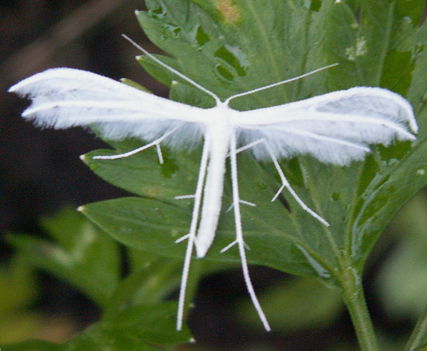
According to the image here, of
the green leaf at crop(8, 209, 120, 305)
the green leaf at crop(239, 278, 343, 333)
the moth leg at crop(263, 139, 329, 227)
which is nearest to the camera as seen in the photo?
the moth leg at crop(263, 139, 329, 227)

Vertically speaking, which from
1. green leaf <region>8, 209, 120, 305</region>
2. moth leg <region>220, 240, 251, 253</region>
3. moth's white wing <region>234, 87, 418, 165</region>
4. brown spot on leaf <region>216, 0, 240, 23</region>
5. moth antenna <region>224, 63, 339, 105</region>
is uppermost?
brown spot on leaf <region>216, 0, 240, 23</region>

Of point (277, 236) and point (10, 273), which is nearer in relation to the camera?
point (277, 236)

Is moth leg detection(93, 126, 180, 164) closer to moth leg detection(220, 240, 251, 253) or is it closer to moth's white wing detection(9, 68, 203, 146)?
moth's white wing detection(9, 68, 203, 146)

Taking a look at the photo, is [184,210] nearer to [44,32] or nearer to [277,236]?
[277,236]

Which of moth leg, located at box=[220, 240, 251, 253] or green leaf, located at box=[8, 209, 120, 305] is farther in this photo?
green leaf, located at box=[8, 209, 120, 305]

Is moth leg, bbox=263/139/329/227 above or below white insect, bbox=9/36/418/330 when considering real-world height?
below

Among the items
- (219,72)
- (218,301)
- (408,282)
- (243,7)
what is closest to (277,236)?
(219,72)

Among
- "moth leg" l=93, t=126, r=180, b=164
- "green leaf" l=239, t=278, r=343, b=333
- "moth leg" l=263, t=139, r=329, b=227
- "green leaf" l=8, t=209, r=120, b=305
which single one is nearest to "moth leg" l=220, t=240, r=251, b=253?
"moth leg" l=263, t=139, r=329, b=227
